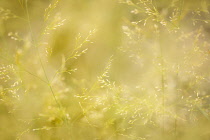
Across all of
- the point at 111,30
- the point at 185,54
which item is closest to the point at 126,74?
the point at 111,30

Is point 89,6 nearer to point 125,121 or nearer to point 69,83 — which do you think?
point 69,83

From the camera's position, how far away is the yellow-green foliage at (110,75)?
0.94 metres

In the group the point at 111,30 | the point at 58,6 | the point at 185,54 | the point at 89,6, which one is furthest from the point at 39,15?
the point at 185,54

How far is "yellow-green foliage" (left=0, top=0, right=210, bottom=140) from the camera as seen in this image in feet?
3.08

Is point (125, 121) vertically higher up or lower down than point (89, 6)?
lower down

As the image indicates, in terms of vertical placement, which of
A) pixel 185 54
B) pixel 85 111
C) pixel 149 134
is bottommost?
pixel 149 134

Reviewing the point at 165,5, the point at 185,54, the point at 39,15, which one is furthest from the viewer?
the point at 39,15

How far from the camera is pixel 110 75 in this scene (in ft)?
3.75

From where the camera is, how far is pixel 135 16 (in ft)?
3.88

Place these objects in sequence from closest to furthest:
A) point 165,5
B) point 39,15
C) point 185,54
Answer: point 185,54, point 165,5, point 39,15

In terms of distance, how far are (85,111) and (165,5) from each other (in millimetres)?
A: 588

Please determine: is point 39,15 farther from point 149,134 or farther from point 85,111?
point 149,134

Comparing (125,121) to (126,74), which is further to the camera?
(126,74)

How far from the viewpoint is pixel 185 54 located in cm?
95
